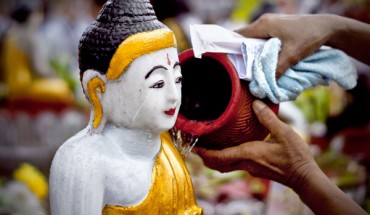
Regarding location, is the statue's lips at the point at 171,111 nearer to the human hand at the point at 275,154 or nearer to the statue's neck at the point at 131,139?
the statue's neck at the point at 131,139

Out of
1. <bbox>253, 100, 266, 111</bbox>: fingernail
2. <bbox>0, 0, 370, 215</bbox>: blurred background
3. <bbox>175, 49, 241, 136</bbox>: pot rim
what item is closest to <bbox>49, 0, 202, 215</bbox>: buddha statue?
<bbox>175, 49, 241, 136</bbox>: pot rim

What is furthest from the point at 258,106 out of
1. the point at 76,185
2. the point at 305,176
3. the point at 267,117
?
the point at 76,185

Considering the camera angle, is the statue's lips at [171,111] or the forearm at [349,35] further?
the forearm at [349,35]

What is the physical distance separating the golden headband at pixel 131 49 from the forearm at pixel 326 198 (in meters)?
0.65

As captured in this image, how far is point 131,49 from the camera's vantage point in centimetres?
194

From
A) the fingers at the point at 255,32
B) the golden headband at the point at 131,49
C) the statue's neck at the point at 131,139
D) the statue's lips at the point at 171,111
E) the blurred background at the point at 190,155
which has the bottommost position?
the blurred background at the point at 190,155

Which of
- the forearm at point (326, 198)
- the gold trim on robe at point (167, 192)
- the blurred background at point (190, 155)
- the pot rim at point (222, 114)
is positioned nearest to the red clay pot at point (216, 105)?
the pot rim at point (222, 114)

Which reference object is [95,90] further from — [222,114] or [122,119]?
[222,114]

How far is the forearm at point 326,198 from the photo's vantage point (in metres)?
2.15

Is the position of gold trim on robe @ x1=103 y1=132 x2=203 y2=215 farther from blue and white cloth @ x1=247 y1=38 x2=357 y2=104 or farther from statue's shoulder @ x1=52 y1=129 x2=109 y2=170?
blue and white cloth @ x1=247 y1=38 x2=357 y2=104

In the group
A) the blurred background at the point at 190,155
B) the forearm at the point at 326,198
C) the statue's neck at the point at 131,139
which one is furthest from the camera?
the blurred background at the point at 190,155

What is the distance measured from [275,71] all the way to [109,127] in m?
0.56

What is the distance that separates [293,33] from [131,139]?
0.66 metres

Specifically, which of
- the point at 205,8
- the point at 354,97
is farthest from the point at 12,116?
the point at 205,8
